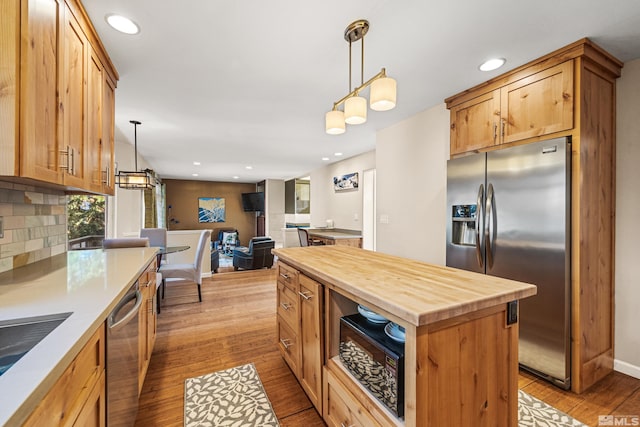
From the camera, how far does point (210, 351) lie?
2400 millimetres

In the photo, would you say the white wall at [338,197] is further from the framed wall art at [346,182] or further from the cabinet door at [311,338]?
the cabinet door at [311,338]

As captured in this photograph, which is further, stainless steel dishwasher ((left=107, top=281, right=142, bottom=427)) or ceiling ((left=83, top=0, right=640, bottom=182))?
ceiling ((left=83, top=0, right=640, bottom=182))

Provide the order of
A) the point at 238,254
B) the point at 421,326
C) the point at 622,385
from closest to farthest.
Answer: the point at 421,326 < the point at 622,385 < the point at 238,254

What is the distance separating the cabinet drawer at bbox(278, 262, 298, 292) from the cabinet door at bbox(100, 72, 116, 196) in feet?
4.70

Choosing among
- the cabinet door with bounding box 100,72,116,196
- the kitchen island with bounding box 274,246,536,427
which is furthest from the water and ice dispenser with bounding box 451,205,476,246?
the cabinet door with bounding box 100,72,116,196

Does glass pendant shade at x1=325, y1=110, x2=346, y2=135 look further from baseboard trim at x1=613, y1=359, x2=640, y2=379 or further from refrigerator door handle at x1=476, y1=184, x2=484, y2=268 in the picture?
baseboard trim at x1=613, y1=359, x2=640, y2=379

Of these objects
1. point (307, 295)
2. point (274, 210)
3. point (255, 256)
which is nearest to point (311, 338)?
point (307, 295)

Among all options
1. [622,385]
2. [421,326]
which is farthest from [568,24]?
[622,385]

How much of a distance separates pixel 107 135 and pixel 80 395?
1.94 metres

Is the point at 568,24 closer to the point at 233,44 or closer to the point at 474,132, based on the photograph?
the point at 474,132

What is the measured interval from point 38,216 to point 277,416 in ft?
6.57

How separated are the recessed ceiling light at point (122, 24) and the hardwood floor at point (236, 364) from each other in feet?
7.76

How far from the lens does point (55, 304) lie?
1026 millimetres

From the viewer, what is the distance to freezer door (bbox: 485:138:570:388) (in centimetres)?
185
